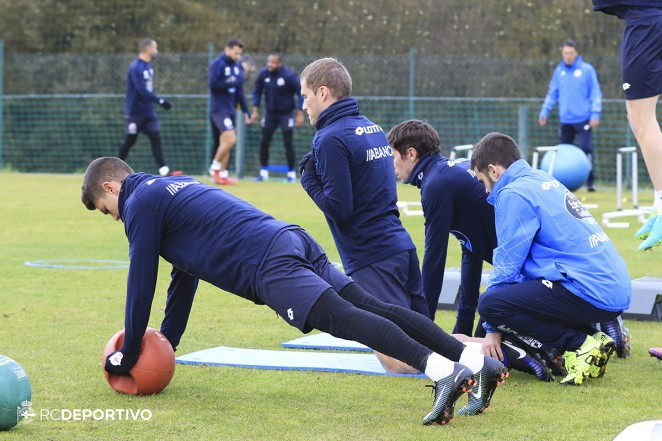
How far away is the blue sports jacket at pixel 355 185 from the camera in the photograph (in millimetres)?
5688

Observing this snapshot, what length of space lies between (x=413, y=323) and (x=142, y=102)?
45.4 feet

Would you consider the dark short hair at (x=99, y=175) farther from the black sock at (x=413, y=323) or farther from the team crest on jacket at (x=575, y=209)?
the team crest on jacket at (x=575, y=209)

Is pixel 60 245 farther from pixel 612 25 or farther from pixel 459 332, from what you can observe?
pixel 612 25

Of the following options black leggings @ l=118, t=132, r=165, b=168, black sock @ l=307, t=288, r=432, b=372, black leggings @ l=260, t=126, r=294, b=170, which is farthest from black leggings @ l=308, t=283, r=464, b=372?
black leggings @ l=260, t=126, r=294, b=170

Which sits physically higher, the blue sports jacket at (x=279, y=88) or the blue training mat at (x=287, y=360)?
the blue sports jacket at (x=279, y=88)

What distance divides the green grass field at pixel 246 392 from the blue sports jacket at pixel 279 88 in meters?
11.2

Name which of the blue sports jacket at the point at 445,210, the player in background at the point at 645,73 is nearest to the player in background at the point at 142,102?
the blue sports jacket at the point at 445,210

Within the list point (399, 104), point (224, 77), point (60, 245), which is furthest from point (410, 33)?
point (60, 245)

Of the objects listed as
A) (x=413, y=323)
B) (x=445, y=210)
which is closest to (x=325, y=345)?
(x=445, y=210)

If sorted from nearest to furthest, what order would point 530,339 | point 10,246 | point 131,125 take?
point 530,339 → point 10,246 → point 131,125

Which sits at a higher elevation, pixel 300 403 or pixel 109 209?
pixel 109 209

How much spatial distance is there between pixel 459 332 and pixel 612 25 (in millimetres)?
17855

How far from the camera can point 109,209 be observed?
17.1ft

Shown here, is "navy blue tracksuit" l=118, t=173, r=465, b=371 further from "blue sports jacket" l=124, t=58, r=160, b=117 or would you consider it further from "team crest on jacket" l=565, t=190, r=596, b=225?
"blue sports jacket" l=124, t=58, r=160, b=117
